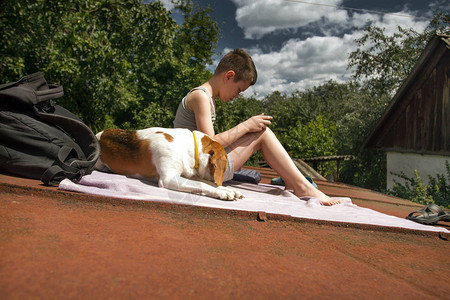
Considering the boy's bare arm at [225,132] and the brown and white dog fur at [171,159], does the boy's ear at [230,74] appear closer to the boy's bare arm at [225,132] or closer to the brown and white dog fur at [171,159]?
the boy's bare arm at [225,132]

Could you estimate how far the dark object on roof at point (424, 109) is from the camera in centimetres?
1127

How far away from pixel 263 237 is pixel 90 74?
9.74 m

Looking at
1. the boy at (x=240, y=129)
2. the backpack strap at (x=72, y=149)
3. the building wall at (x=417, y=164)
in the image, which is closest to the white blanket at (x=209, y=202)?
the backpack strap at (x=72, y=149)

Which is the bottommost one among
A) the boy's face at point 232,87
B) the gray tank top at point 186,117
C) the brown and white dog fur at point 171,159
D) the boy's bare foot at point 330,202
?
the boy's bare foot at point 330,202

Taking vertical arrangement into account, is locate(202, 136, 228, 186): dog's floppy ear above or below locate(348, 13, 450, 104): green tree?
below

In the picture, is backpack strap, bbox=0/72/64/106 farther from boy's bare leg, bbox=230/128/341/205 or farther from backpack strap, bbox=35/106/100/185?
boy's bare leg, bbox=230/128/341/205

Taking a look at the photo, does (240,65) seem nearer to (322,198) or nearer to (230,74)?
(230,74)

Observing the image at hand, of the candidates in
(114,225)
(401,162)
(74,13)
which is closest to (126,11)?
(74,13)

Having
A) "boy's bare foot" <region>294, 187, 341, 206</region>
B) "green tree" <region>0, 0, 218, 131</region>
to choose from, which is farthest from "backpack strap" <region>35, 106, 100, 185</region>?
"green tree" <region>0, 0, 218, 131</region>

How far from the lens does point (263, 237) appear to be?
1432 mm

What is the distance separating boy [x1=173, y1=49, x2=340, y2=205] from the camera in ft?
9.16

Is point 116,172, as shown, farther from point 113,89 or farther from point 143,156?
point 113,89

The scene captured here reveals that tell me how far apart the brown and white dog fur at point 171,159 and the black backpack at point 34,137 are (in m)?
0.40

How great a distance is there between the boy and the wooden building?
10306 millimetres
